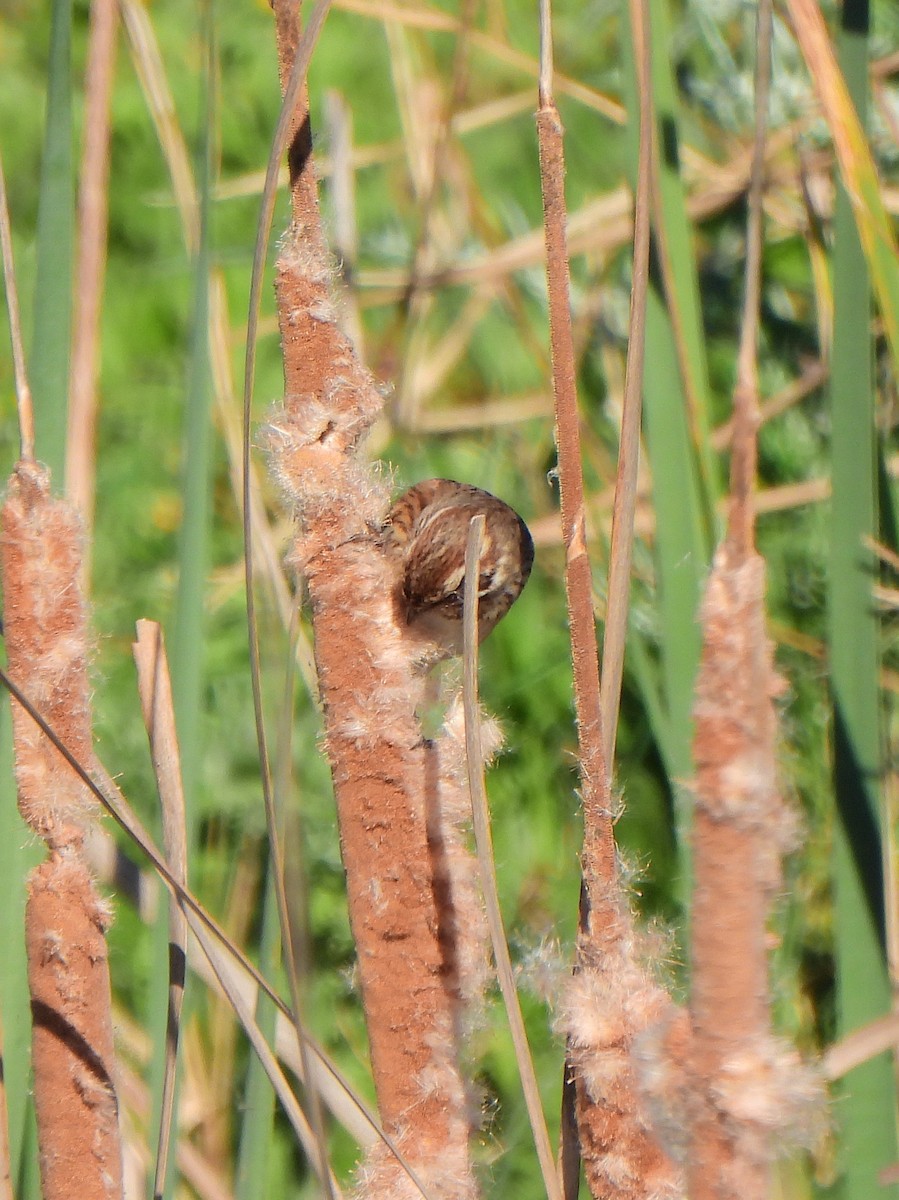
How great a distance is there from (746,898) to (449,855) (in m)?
0.40

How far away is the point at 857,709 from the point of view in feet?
3.57

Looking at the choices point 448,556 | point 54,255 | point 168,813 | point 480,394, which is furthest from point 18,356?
point 480,394

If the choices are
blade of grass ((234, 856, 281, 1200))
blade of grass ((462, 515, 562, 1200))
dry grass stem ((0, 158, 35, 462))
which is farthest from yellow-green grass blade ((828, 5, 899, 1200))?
dry grass stem ((0, 158, 35, 462))

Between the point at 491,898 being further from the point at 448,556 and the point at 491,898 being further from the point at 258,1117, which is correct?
the point at 448,556

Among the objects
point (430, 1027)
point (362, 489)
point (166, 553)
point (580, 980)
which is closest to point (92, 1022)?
point (430, 1027)

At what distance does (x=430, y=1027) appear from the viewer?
1144mm

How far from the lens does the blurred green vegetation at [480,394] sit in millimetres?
2420

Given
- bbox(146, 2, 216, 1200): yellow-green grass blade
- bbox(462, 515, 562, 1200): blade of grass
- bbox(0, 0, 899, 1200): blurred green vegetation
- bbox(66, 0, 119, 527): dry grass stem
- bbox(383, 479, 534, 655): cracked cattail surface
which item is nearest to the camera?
bbox(462, 515, 562, 1200): blade of grass

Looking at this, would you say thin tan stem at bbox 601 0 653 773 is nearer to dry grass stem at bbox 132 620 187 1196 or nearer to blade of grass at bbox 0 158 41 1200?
dry grass stem at bbox 132 620 187 1196

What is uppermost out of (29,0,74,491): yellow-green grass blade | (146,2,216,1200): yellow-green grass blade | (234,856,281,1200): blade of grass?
(29,0,74,491): yellow-green grass blade

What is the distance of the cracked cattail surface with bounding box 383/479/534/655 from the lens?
6.27ft

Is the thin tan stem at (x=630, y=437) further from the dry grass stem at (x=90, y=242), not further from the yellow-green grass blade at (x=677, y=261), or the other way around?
the dry grass stem at (x=90, y=242)

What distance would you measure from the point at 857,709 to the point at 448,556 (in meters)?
1.06

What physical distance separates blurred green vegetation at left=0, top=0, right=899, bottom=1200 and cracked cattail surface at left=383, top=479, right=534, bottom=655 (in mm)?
92
